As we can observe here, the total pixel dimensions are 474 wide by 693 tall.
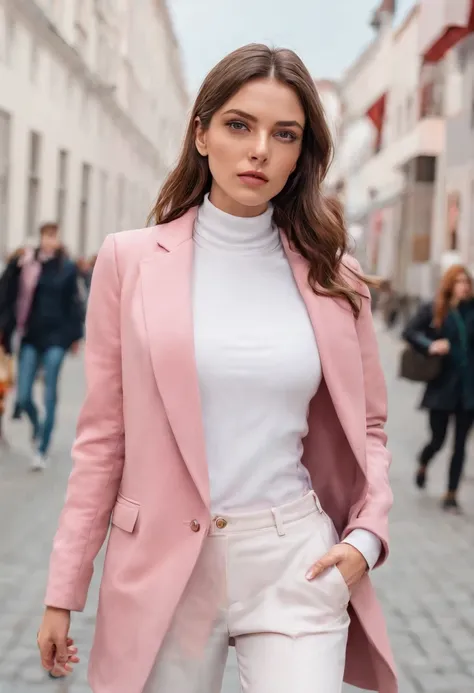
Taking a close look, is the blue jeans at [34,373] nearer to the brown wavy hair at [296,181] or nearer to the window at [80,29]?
the brown wavy hair at [296,181]

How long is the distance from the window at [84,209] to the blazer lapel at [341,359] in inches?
1121

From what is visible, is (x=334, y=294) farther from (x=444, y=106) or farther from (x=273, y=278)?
(x=444, y=106)

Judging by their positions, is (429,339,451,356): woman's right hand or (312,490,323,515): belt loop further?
(429,339,451,356): woman's right hand

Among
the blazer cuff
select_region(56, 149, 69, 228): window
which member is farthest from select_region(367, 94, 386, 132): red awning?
the blazer cuff

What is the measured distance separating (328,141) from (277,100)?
0.68ft

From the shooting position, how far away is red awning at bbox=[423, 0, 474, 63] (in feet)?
57.2

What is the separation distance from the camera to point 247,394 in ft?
7.48

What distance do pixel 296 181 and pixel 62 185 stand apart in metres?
25.5

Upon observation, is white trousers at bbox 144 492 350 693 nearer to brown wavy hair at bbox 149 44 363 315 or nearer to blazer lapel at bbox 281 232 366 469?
blazer lapel at bbox 281 232 366 469

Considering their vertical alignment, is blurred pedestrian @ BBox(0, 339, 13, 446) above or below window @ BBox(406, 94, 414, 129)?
below

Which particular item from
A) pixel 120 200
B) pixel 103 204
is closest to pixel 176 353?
pixel 103 204

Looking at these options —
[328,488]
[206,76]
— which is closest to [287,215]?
[206,76]

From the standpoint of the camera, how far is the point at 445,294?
8.41 meters

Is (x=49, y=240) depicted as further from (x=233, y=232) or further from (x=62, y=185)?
(x=62, y=185)
